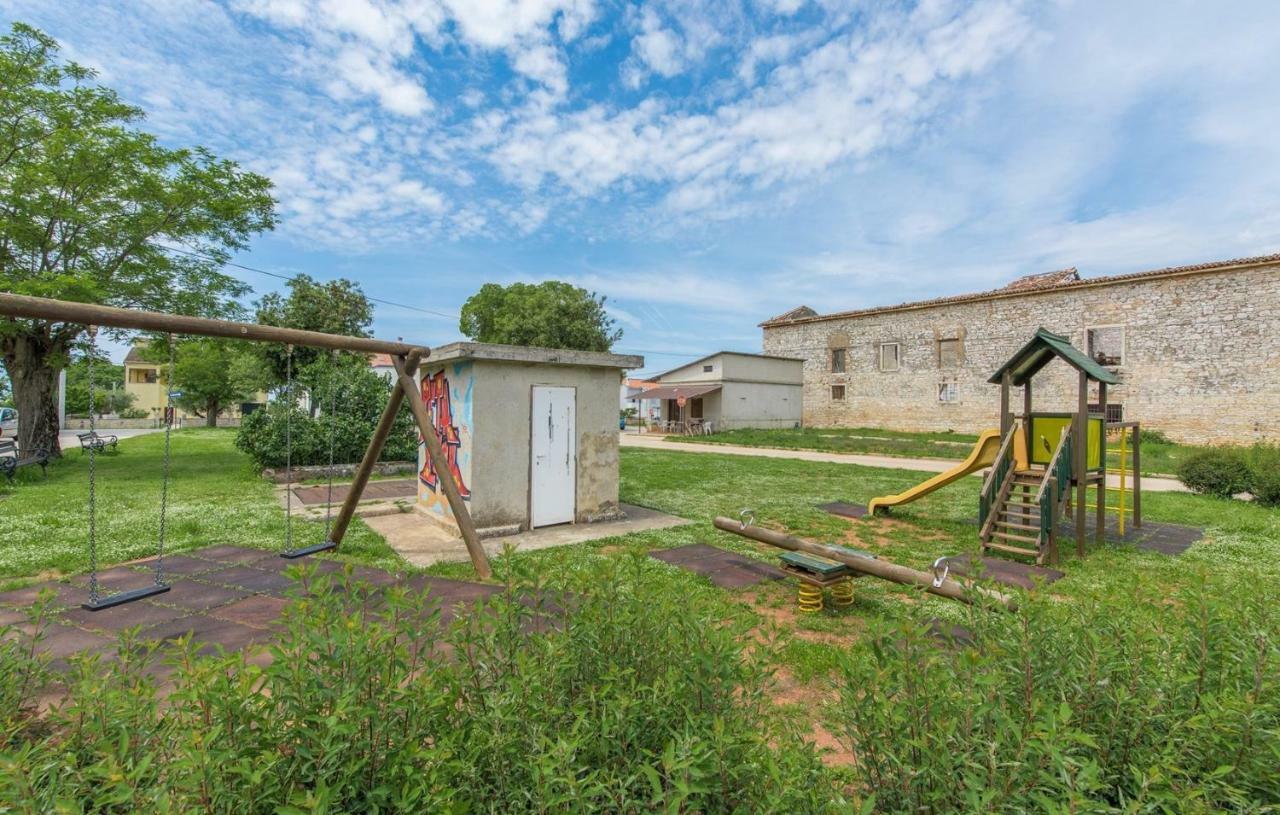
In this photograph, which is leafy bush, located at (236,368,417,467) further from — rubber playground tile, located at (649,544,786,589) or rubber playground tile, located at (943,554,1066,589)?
rubber playground tile, located at (943,554,1066,589)

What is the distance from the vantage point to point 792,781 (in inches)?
57.0

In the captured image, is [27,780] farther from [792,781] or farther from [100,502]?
[100,502]

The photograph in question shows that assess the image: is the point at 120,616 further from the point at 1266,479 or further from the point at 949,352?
the point at 949,352

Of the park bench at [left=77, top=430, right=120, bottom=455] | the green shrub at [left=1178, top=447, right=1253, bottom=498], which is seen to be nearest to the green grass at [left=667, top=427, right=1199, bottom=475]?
the green shrub at [left=1178, top=447, right=1253, bottom=498]

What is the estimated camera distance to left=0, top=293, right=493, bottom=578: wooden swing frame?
3.71m

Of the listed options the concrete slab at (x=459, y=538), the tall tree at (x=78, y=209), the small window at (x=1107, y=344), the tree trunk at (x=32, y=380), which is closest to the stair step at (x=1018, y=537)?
the concrete slab at (x=459, y=538)

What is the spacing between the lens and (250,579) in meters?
5.44

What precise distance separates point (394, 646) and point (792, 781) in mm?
1178

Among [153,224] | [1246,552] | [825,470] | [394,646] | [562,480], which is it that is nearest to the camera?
[394,646]

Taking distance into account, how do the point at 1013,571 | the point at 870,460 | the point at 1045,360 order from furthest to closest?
the point at 870,460 < the point at 1045,360 < the point at 1013,571

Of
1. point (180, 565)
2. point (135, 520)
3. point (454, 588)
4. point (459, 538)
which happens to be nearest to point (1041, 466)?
point (454, 588)

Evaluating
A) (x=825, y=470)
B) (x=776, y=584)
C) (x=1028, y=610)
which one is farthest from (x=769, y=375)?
(x=1028, y=610)

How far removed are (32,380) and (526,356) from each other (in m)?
14.5

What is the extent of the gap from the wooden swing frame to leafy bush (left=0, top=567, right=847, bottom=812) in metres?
2.84
